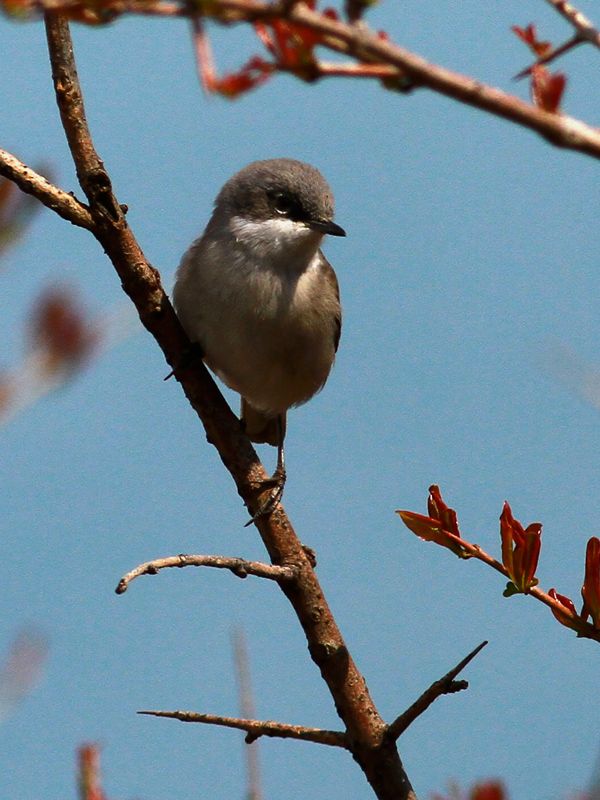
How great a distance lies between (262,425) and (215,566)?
3.29 m

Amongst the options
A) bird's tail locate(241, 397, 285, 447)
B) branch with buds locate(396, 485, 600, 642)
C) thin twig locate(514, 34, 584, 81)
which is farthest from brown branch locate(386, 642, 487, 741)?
bird's tail locate(241, 397, 285, 447)

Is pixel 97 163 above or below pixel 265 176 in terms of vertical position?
below

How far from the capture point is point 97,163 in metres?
3.55

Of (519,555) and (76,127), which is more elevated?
(76,127)

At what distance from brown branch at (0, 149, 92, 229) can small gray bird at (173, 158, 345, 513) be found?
128 centimetres

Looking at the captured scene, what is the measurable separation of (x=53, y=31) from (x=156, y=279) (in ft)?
2.89

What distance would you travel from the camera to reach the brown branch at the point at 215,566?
2.42 meters

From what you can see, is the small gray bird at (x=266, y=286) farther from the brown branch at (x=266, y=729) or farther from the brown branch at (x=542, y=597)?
the brown branch at (x=542, y=597)

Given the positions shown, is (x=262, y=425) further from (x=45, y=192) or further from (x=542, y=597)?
(x=542, y=597)

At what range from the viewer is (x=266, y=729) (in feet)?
9.34

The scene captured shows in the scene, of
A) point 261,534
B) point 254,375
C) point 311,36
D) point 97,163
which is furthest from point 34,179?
point 311,36

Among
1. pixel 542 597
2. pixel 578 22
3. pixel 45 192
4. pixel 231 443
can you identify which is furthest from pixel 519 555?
pixel 45 192

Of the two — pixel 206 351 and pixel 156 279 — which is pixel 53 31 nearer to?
pixel 156 279

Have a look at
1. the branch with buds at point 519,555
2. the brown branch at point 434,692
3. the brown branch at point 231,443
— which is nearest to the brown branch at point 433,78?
the branch with buds at point 519,555
